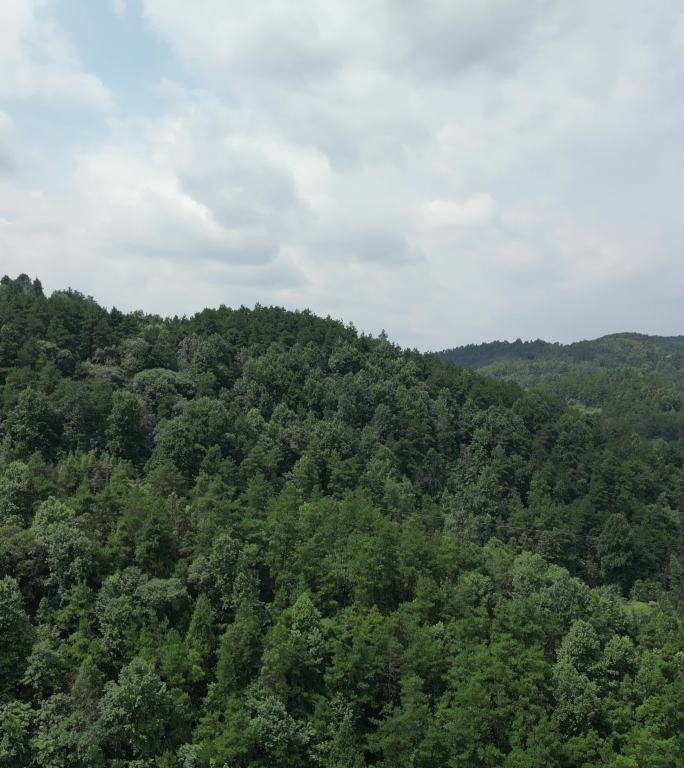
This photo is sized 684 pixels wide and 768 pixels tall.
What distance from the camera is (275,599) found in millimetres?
48000

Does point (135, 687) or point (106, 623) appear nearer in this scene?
point (135, 687)

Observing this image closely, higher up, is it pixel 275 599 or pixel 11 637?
pixel 275 599

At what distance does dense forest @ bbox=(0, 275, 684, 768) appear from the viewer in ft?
125

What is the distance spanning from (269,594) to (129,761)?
15088 mm

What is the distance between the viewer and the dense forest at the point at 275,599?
1501 inches

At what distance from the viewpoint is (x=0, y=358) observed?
75.9 m

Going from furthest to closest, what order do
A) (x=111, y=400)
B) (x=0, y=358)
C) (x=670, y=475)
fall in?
(x=670, y=475) → (x=0, y=358) → (x=111, y=400)

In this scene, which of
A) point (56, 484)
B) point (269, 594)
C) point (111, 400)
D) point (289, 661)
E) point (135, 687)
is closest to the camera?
point (135, 687)

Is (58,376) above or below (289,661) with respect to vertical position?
above

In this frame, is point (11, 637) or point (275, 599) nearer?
point (11, 637)

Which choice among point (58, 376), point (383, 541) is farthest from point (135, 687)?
point (58, 376)

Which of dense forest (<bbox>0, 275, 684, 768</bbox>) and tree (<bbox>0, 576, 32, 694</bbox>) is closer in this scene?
dense forest (<bbox>0, 275, 684, 768</bbox>)

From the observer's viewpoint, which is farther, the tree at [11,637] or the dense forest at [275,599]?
the tree at [11,637]

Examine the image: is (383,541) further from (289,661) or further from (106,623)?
(106,623)
